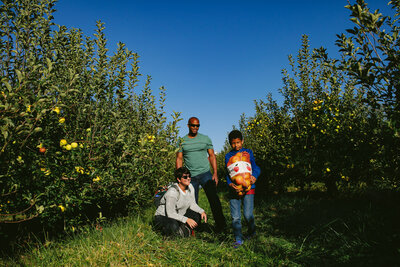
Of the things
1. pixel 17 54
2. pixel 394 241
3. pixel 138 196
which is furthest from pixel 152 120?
pixel 394 241

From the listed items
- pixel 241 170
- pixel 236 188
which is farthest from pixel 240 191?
pixel 241 170

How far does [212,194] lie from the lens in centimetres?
498

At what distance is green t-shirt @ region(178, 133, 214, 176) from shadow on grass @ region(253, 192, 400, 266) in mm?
1695

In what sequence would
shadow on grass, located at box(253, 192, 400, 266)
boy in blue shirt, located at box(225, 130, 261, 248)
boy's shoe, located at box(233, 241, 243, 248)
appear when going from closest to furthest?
shadow on grass, located at box(253, 192, 400, 266) → boy's shoe, located at box(233, 241, 243, 248) → boy in blue shirt, located at box(225, 130, 261, 248)

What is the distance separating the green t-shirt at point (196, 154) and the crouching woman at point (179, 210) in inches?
20.5

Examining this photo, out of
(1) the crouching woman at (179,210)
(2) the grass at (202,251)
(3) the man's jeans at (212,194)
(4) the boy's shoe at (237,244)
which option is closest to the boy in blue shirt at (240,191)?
(4) the boy's shoe at (237,244)

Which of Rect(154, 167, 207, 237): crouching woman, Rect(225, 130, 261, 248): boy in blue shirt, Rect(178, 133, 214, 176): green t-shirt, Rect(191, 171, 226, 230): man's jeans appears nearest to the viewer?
Rect(225, 130, 261, 248): boy in blue shirt

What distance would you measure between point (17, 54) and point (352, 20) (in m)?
4.06

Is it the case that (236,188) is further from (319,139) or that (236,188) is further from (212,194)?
(319,139)

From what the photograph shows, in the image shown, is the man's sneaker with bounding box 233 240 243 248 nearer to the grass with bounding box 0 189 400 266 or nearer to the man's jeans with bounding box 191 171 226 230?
the grass with bounding box 0 189 400 266

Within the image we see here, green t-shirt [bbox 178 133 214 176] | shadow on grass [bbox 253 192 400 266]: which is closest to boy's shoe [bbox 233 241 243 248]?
shadow on grass [bbox 253 192 400 266]

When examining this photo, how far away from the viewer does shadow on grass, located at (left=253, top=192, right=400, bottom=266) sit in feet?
6.71

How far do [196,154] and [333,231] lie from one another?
2.81 metres

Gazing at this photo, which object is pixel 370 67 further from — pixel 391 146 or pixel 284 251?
pixel 284 251
